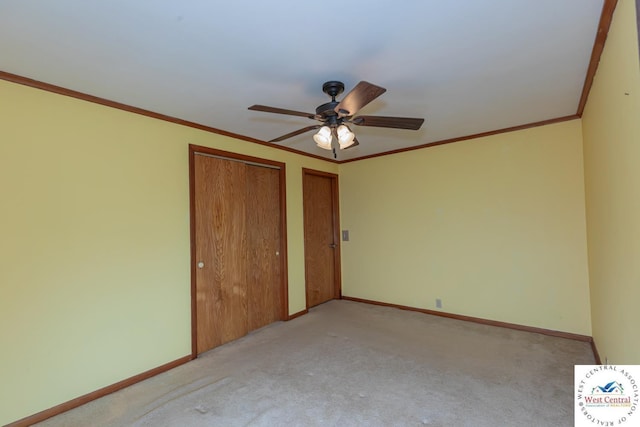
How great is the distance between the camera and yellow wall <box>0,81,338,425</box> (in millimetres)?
2002

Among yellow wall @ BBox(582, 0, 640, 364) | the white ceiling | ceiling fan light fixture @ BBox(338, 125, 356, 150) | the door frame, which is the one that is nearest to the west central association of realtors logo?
yellow wall @ BBox(582, 0, 640, 364)

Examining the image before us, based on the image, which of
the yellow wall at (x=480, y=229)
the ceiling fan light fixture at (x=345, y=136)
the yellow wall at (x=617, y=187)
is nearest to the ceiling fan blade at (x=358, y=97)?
the ceiling fan light fixture at (x=345, y=136)

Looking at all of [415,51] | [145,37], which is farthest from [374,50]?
[145,37]

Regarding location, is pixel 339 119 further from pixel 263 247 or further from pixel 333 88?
pixel 263 247

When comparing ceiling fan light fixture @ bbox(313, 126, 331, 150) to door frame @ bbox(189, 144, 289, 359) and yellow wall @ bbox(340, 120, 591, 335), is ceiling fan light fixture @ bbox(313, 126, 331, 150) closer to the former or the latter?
door frame @ bbox(189, 144, 289, 359)

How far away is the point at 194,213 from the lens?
301 centimetres

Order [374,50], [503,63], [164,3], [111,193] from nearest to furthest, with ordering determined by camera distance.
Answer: [164,3] < [374,50] < [503,63] < [111,193]

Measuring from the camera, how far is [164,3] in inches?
55.9

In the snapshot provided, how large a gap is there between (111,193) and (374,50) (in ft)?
7.59

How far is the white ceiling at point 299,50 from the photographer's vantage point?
1.49m

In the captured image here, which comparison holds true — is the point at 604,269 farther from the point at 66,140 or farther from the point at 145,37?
the point at 66,140

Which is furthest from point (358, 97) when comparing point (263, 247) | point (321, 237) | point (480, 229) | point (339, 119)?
point (321, 237)

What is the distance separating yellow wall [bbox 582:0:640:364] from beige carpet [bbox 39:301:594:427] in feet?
1.87

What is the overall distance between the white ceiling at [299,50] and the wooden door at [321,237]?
2051 mm
